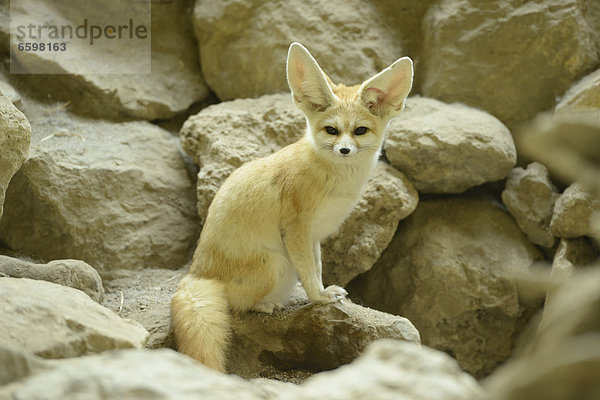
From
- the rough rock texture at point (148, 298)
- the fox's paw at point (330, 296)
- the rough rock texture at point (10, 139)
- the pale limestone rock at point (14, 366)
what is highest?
the rough rock texture at point (10, 139)

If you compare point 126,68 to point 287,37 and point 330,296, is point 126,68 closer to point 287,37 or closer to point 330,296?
point 287,37

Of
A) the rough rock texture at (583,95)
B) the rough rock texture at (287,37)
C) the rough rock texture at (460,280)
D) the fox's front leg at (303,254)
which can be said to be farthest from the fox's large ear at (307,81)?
the rough rock texture at (583,95)

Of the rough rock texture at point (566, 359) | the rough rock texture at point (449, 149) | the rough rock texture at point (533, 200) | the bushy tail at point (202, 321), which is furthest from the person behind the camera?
the rough rock texture at point (533, 200)

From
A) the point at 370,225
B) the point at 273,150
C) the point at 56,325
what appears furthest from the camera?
the point at 273,150

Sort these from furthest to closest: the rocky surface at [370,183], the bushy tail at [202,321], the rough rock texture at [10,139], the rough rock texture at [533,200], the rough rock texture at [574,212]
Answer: the rough rock texture at [533,200]
the rocky surface at [370,183]
the rough rock texture at [574,212]
the rough rock texture at [10,139]
the bushy tail at [202,321]

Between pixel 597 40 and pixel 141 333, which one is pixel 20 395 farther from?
pixel 597 40

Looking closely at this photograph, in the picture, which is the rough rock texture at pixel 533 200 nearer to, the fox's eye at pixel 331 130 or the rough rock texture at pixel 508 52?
the rough rock texture at pixel 508 52

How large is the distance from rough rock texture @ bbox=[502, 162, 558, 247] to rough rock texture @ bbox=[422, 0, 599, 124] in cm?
54

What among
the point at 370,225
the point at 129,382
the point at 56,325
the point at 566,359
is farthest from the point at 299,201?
the point at 566,359

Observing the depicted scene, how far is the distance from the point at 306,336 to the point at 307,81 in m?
1.46

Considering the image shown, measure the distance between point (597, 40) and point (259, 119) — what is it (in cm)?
266

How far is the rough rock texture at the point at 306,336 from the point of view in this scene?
3.11 meters

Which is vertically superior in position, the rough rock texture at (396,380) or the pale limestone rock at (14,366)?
the rough rock texture at (396,380)

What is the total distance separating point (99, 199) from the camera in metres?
4.06
